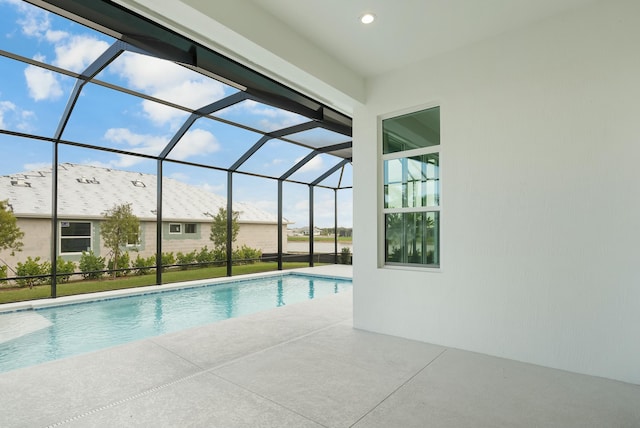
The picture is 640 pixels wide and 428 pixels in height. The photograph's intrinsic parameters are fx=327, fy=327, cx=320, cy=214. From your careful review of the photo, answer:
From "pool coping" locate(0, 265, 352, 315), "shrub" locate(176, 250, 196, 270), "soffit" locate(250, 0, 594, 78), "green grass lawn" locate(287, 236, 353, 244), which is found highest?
"soffit" locate(250, 0, 594, 78)

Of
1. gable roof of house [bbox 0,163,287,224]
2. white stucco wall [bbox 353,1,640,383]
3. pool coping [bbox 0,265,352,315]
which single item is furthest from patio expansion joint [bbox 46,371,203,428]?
gable roof of house [bbox 0,163,287,224]

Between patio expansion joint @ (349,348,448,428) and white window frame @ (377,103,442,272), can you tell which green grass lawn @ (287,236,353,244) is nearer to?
white window frame @ (377,103,442,272)

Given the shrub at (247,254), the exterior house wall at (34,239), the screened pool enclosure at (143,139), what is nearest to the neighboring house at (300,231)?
the screened pool enclosure at (143,139)

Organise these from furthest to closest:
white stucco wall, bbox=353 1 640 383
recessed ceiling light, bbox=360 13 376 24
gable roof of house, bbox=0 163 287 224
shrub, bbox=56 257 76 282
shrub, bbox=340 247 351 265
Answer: shrub, bbox=340 247 351 265, gable roof of house, bbox=0 163 287 224, shrub, bbox=56 257 76 282, recessed ceiling light, bbox=360 13 376 24, white stucco wall, bbox=353 1 640 383

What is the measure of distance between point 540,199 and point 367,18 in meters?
2.27

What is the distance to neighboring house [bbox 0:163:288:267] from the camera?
23.7ft

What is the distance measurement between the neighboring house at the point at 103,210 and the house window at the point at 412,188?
7.21m

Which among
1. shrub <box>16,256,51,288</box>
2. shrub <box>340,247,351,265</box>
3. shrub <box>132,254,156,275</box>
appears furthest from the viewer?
shrub <box>340,247,351,265</box>

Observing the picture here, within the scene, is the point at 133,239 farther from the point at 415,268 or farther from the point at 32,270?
the point at 415,268

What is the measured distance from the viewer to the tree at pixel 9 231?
6.30 meters

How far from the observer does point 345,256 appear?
39.9ft

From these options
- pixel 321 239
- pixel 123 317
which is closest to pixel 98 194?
pixel 123 317

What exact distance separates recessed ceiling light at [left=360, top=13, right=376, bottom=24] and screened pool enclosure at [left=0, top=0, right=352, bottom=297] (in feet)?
5.12

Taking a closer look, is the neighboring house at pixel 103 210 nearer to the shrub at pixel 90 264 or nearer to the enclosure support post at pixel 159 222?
the shrub at pixel 90 264
